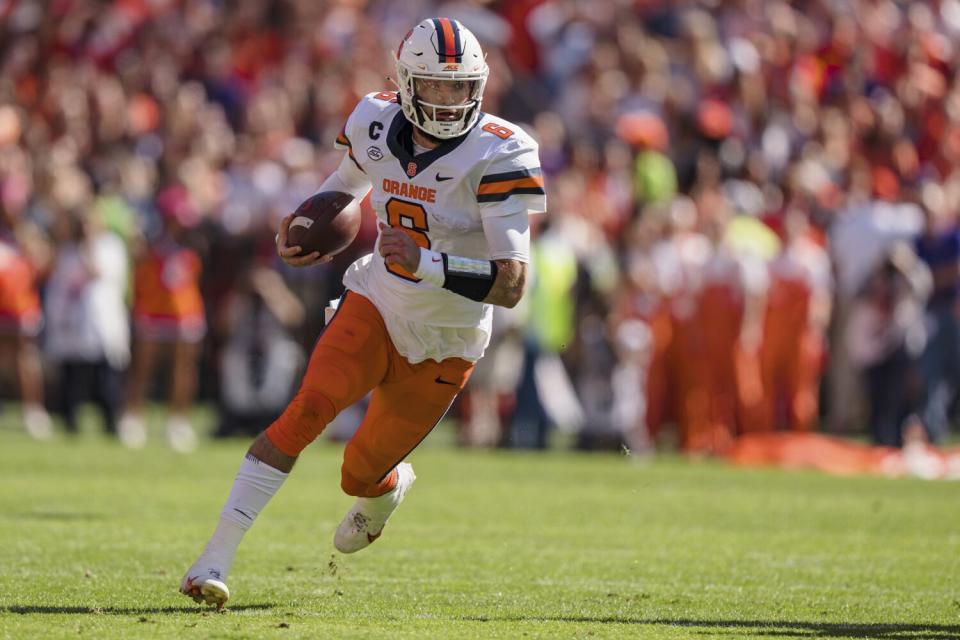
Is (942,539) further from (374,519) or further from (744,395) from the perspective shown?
(744,395)

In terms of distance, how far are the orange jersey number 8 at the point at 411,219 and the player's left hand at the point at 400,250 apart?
1.19 ft

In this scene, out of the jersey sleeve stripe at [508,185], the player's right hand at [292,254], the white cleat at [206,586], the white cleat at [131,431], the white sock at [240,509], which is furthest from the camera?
the white cleat at [131,431]

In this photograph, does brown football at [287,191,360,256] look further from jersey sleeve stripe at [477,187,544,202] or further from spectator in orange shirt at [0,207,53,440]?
spectator in orange shirt at [0,207,53,440]

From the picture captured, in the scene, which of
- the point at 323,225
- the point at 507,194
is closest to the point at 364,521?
the point at 323,225

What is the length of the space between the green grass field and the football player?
1.31 ft

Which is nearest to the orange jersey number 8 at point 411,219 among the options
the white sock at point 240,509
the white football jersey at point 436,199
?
the white football jersey at point 436,199

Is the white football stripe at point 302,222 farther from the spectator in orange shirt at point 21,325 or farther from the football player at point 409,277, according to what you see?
the spectator in orange shirt at point 21,325

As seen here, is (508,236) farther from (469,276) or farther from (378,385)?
(378,385)

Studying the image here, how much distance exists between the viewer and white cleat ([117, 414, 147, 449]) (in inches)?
488

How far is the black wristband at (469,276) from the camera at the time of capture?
18.0ft

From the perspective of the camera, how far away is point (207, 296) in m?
Answer: 13.6

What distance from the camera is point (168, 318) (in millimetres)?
12469

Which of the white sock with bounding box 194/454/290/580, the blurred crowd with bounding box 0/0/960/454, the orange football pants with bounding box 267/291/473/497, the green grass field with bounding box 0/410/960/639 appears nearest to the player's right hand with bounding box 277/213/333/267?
the orange football pants with bounding box 267/291/473/497

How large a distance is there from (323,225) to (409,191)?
0.40 m
